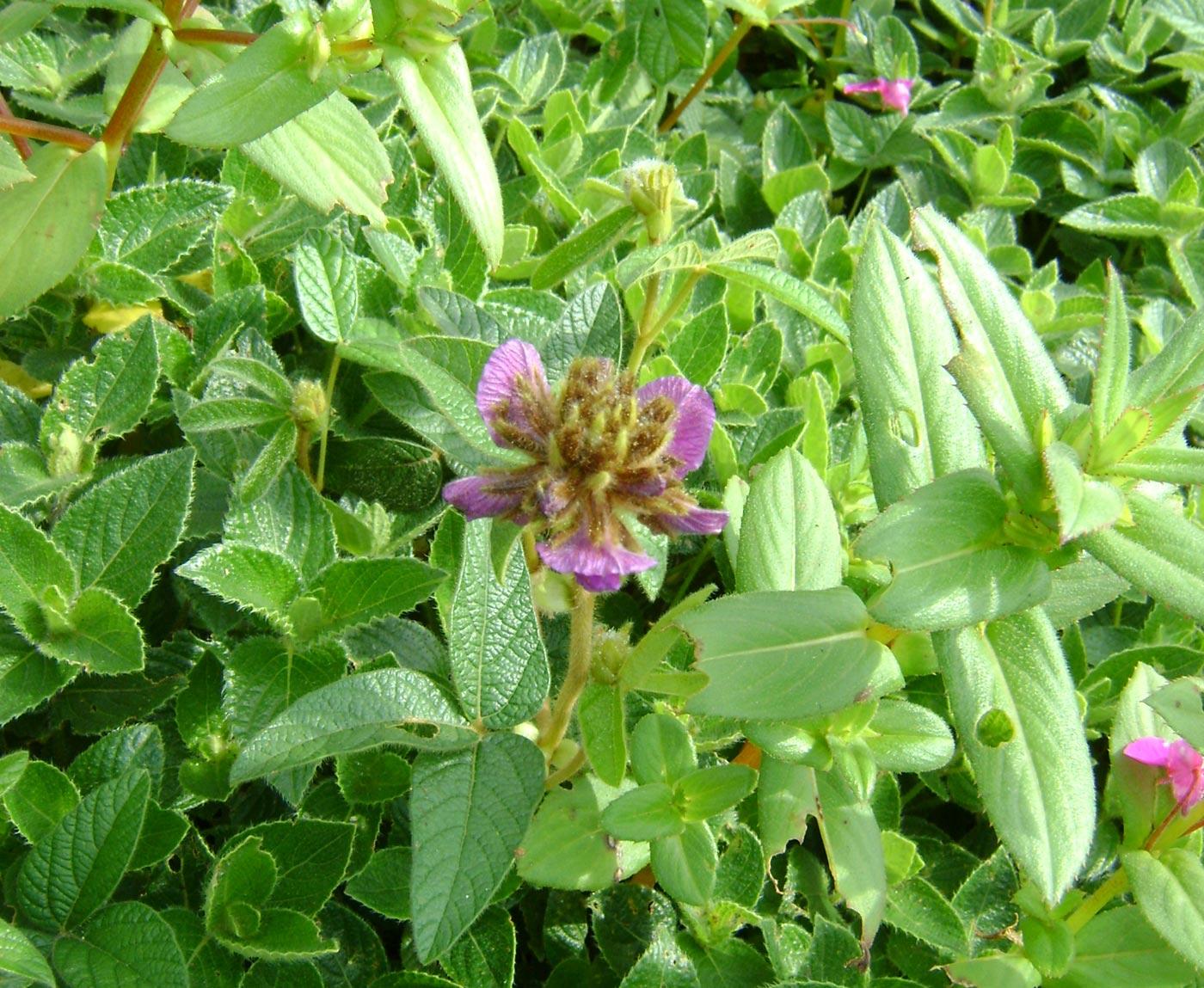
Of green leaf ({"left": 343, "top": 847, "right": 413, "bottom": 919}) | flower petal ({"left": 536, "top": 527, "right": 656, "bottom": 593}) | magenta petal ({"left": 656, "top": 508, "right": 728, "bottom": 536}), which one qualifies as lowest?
green leaf ({"left": 343, "top": 847, "right": 413, "bottom": 919})

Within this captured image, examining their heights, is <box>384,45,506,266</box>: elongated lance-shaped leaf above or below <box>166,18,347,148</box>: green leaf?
below

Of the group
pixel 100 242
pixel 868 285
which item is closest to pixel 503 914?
pixel 868 285

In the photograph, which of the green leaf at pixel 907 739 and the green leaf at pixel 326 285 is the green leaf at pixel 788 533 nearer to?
the green leaf at pixel 907 739

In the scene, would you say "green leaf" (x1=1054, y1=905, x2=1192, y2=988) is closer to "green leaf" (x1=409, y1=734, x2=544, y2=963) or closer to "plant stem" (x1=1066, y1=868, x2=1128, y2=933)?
"plant stem" (x1=1066, y1=868, x2=1128, y2=933)

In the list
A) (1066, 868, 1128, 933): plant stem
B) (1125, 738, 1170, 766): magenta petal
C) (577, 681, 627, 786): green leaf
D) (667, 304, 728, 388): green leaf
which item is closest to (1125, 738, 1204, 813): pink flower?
(1125, 738, 1170, 766): magenta petal

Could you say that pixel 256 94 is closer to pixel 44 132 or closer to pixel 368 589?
pixel 44 132

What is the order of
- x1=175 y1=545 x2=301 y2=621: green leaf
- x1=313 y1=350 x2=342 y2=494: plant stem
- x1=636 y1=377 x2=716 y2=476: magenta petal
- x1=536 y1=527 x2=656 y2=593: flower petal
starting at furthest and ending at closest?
1. x1=313 y1=350 x2=342 y2=494: plant stem
2. x1=175 y1=545 x2=301 y2=621: green leaf
3. x1=636 y1=377 x2=716 y2=476: magenta petal
4. x1=536 y1=527 x2=656 y2=593: flower petal

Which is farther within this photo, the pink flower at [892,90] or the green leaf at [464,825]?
the pink flower at [892,90]

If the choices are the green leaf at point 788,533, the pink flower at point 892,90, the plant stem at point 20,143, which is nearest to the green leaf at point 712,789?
the green leaf at point 788,533
